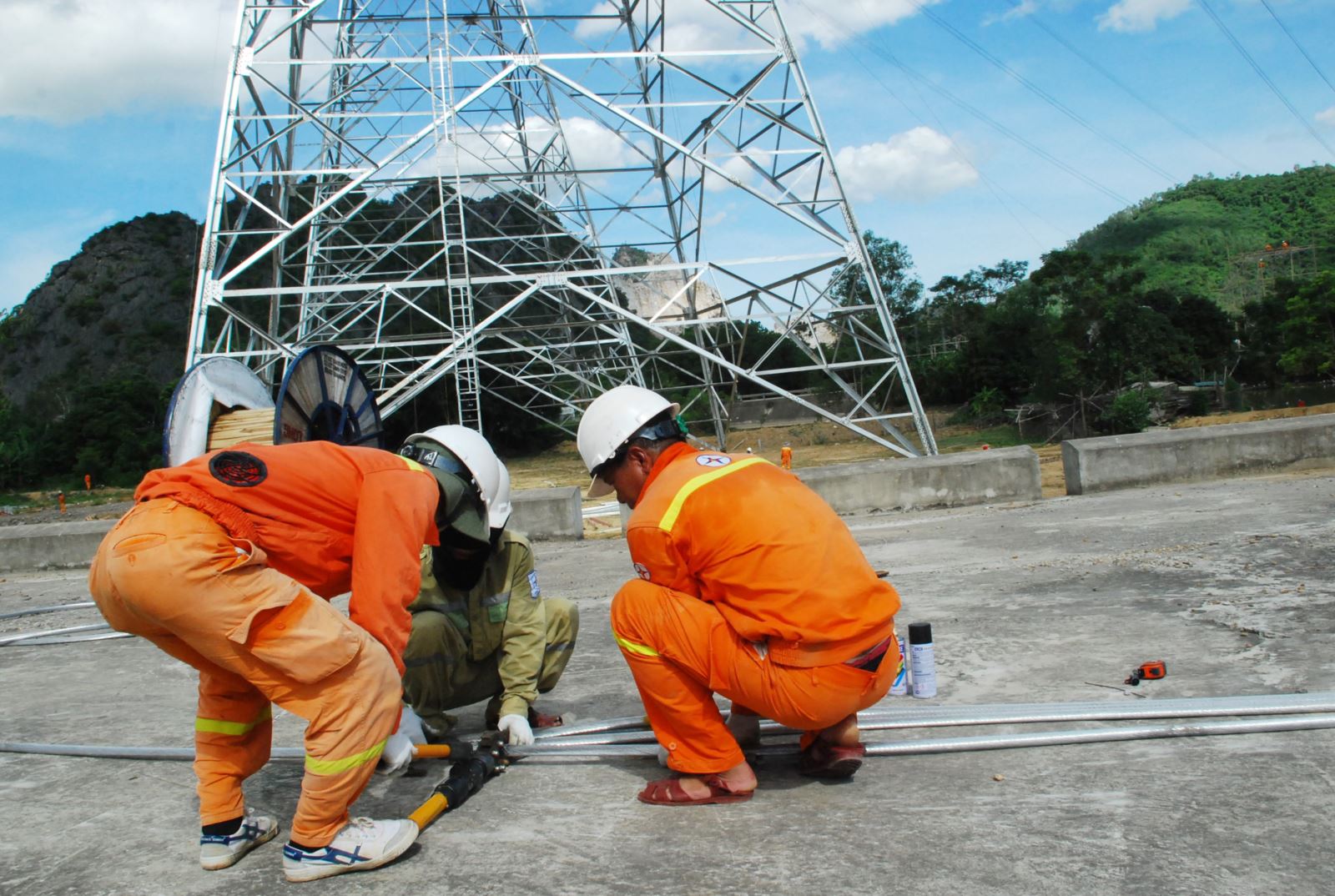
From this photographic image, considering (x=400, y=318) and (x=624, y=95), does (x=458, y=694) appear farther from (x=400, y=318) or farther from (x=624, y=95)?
(x=400, y=318)

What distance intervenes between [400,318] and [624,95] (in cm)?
2663

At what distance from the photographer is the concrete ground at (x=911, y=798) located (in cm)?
246

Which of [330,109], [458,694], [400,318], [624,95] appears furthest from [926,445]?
[400,318]

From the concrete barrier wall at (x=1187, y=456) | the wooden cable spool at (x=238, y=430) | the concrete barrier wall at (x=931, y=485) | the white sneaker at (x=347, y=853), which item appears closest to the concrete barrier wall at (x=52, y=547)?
the wooden cable spool at (x=238, y=430)

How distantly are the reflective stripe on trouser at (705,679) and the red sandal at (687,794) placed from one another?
0.07m

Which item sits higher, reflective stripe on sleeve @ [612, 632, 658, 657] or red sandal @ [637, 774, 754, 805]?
reflective stripe on sleeve @ [612, 632, 658, 657]

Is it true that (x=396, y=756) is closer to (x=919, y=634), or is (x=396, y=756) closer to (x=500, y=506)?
(x=500, y=506)

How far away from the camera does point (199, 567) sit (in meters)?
2.53

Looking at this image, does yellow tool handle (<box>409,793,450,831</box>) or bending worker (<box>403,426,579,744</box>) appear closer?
yellow tool handle (<box>409,793,450,831</box>)

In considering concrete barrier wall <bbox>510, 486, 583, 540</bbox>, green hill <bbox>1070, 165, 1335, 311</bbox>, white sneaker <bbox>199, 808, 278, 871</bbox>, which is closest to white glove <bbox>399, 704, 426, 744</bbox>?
white sneaker <bbox>199, 808, 278, 871</bbox>

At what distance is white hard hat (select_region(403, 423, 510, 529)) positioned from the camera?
3.41 meters

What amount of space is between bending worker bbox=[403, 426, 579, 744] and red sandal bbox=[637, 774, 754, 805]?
0.73m

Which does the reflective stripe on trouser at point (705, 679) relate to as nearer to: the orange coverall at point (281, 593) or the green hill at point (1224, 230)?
the orange coverall at point (281, 593)

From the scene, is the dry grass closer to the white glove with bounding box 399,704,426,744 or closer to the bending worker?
the bending worker
